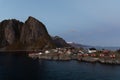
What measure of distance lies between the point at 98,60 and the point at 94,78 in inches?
2786

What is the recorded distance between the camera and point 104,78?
4124 inches

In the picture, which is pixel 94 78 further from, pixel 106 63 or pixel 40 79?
pixel 106 63

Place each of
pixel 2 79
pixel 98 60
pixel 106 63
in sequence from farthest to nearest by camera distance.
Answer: pixel 98 60
pixel 106 63
pixel 2 79

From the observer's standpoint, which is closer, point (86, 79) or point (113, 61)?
point (86, 79)

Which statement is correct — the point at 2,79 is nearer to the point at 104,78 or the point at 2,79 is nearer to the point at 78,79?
the point at 78,79

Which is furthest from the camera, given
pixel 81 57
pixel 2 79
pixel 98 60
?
pixel 81 57

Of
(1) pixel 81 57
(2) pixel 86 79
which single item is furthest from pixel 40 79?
(1) pixel 81 57

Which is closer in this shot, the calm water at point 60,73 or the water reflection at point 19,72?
the water reflection at point 19,72

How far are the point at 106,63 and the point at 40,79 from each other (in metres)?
71.7

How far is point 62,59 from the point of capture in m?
200

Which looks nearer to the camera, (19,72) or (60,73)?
(19,72)

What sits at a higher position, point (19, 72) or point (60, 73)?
point (19, 72)

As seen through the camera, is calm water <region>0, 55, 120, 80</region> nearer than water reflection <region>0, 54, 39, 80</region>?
No

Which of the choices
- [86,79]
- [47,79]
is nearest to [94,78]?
[86,79]
